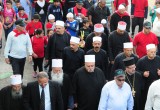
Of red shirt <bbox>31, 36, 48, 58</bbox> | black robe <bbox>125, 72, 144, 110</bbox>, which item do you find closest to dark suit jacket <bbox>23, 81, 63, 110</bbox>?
black robe <bbox>125, 72, 144, 110</bbox>

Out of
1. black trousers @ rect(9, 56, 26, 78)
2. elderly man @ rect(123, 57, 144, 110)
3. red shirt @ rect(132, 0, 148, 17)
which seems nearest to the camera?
elderly man @ rect(123, 57, 144, 110)

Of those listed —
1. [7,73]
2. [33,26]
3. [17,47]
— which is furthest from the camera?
[33,26]

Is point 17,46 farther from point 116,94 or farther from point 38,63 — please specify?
point 116,94

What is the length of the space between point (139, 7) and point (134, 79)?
671 cm

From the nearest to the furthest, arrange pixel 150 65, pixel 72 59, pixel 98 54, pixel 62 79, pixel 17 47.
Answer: pixel 62 79 → pixel 150 65 → pixel 72 59 → pixel 98 54 → pixel 17 47

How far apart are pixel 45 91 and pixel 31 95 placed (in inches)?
11.9

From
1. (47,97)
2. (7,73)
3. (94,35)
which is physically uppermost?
(94,35)

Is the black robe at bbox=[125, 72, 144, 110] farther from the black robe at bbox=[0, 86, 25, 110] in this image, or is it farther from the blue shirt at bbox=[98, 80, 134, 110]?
the black robe at bbox=[0, 86, 25, 110]

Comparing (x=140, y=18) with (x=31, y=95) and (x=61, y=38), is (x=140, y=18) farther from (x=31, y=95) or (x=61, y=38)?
(x=31, y=95)

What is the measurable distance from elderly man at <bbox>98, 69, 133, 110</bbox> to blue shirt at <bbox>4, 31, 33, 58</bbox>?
3.22 meters

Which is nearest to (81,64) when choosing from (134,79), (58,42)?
(58,42)

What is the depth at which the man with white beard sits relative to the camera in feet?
29.1

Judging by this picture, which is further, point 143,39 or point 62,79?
point 143,39

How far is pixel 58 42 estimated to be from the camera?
1097cm
